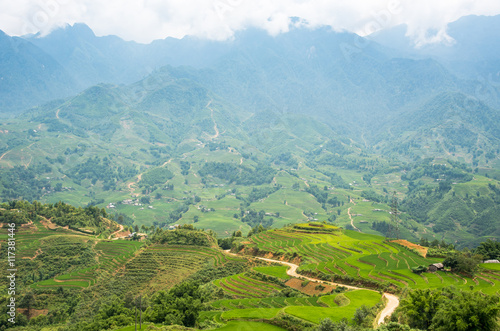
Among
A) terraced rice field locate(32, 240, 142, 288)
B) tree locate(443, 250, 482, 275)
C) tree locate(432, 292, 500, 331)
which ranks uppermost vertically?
tree locate(432, 292, 500, 331)

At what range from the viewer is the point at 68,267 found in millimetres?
80125

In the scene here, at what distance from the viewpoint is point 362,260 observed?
66938mm

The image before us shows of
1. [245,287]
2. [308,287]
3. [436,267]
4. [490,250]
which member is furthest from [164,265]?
[490,250]

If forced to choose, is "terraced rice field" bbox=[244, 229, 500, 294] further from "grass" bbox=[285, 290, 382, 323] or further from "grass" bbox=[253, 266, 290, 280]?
"grass" bbox=[285, 290, 382, 323]

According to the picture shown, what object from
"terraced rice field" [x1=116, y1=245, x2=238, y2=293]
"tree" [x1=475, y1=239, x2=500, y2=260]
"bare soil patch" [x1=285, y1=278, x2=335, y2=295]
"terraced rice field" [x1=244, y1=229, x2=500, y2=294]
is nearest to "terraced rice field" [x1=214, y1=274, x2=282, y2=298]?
"bare soil patch" [x1=285, y1=278, x2=335, y2=295]

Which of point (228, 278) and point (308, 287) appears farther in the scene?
point (228, 278)

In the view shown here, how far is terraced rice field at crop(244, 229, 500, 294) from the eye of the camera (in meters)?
50.7

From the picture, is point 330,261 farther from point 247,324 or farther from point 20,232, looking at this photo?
point 20,232

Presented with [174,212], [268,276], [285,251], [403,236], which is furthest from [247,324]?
[174,212]

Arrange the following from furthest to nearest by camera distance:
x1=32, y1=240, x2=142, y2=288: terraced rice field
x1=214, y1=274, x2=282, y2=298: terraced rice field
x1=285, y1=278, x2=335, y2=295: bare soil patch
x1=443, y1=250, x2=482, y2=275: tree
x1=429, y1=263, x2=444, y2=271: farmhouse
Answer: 1. x1=32, y1=240, x2=142, y2=288: terraced rice field
2. x1=214, y1=274, x2=282, y2=298: terraced rice field
3. x1=429, y1=263, x2=444, y2=271: farmhouse
4. x1=285, y1=278, x2=335, y2=295: bare soil patch
5. x1=443, y1=250, x2=482, y2=275: tree

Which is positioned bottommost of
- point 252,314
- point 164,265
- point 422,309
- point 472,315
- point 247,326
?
point 164,265

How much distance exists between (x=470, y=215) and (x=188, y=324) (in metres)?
174

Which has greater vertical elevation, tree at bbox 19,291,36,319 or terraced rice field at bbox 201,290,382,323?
terraced rice field at bbox 201,290,382,323

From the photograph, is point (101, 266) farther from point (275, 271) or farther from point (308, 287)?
point (308, 287)
